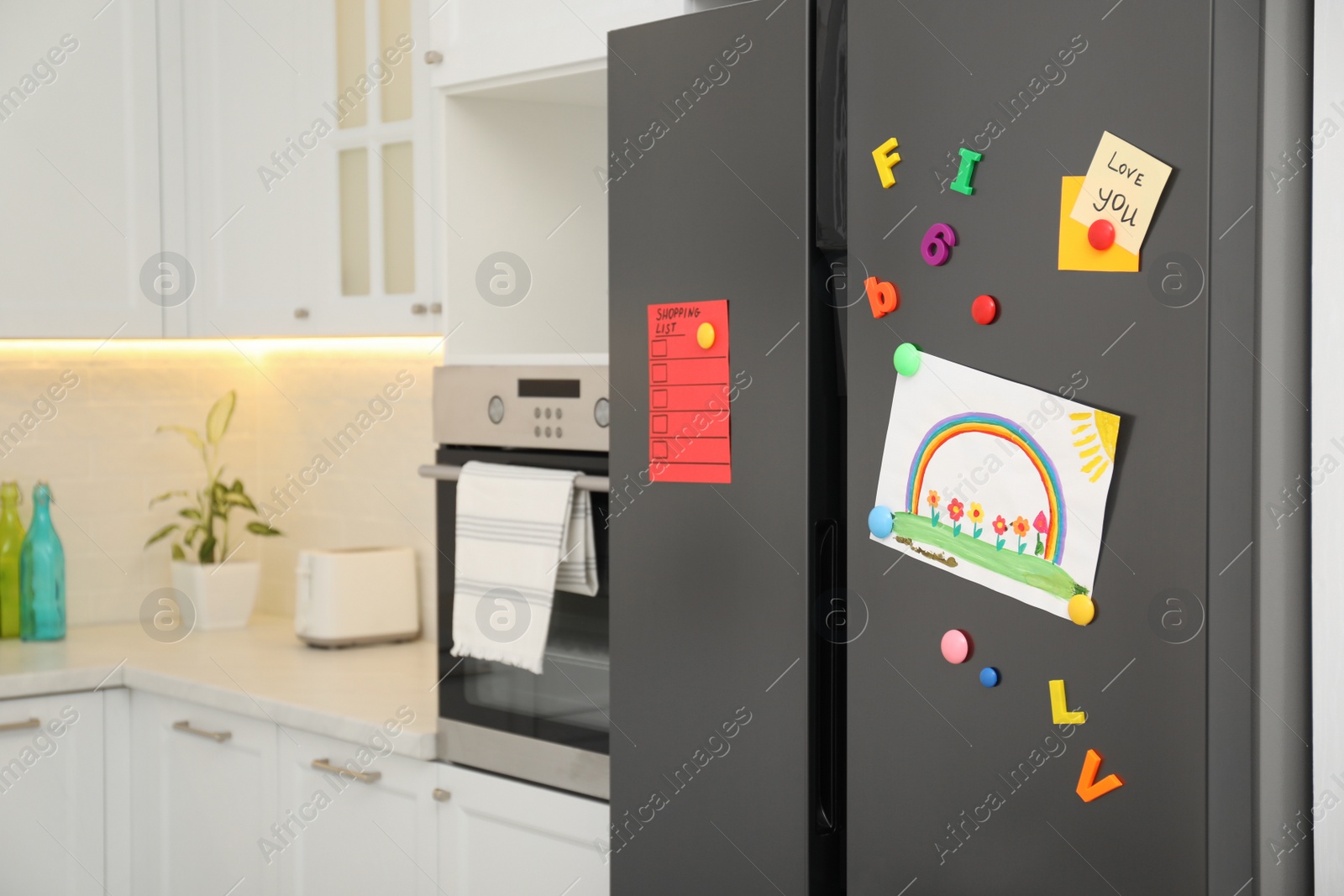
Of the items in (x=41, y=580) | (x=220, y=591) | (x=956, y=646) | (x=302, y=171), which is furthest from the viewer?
(x=220, y=591)

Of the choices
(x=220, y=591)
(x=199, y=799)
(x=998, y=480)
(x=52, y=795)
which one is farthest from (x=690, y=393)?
(x=220, y=591)

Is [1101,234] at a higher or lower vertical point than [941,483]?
higher

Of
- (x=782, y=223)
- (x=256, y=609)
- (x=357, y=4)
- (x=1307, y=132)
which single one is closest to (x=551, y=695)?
(x=782, y=223)

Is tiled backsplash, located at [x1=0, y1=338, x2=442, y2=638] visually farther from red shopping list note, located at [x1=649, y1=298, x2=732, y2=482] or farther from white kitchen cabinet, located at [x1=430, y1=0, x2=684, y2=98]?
red shopping list note, located at [x1=649, y1=298, x2=732, y2=482]

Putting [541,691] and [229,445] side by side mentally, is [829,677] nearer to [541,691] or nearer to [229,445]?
[541,691]

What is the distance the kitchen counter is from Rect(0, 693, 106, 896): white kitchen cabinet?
0.05 m

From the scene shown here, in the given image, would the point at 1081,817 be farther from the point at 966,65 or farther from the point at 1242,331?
the point at 966,65

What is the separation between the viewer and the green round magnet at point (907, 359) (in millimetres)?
1246

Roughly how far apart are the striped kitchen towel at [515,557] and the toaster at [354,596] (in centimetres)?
79

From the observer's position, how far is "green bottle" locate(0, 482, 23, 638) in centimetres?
279

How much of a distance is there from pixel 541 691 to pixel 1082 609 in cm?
93

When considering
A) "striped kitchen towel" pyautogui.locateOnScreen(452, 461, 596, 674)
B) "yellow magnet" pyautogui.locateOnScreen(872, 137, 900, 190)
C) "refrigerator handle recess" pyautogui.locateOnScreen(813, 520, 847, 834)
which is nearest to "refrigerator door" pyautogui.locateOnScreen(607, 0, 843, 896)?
"refrigerator handle recess" pyautogui.locateOnScreen(813, 520, 847, 834)

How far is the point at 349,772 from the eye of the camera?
6.80 ft

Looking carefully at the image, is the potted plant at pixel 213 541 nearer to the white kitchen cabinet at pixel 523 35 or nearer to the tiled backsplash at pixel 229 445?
the tiled backsplash at pixel 229 445
